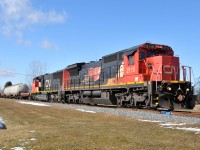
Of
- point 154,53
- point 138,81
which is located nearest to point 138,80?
point 138,81

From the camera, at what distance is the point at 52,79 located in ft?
115

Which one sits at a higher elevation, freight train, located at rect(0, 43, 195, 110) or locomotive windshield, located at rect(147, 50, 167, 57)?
locomotive windshield, located at rect(147, 50, 167, 57)

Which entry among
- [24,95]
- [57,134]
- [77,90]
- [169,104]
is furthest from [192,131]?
[24,95]

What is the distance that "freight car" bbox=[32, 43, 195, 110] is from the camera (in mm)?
16078

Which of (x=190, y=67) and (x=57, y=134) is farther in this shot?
(x=190, y=67)

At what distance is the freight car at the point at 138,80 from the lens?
52.7ft

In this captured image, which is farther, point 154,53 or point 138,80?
point 154,53

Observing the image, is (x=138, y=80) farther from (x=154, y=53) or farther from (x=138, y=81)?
(x=154, y=53)

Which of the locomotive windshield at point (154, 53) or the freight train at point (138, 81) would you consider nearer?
the freight train at point (138, 81)

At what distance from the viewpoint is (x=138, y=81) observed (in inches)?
695

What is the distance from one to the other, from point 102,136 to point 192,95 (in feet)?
34.0

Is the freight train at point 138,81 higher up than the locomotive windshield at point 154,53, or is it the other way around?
the locomotive windshield at point 154,53

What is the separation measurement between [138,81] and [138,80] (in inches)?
3.4

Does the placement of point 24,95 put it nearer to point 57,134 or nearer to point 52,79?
point 52,79
